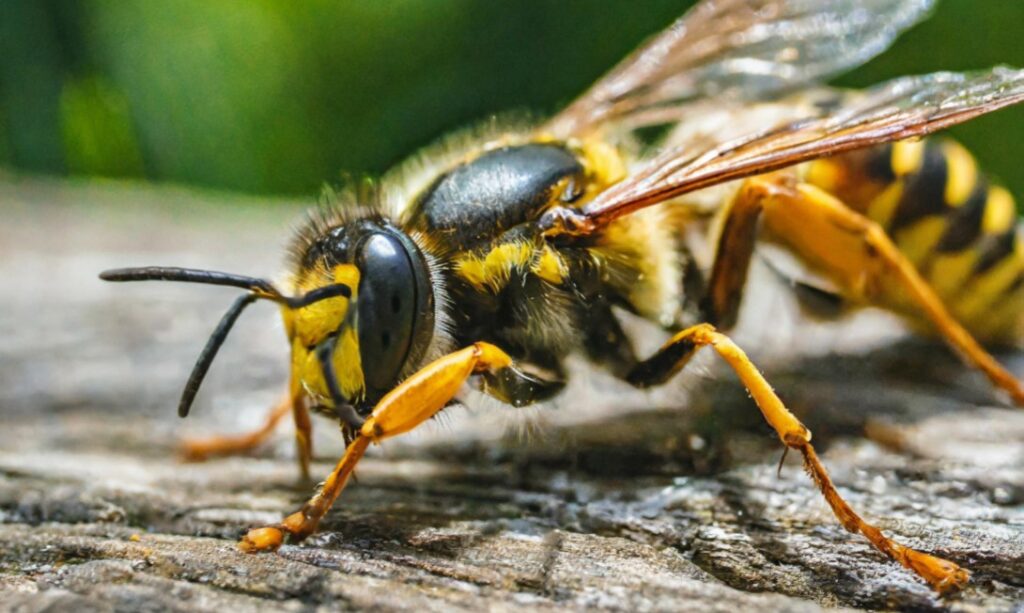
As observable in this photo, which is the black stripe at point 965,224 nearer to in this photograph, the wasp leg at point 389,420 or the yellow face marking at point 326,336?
the wasp leg at point 389,420

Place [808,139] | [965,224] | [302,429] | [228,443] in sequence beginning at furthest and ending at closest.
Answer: [965,224] → [228,443] → [302,429] → [808,139]

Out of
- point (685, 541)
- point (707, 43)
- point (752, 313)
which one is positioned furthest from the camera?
point (752, 313)

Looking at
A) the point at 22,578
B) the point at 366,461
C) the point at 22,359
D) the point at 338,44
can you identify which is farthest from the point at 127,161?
the point at 22,578

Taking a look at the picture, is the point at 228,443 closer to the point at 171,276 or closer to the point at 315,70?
the point at 171,276

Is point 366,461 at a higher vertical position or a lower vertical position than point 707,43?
lower

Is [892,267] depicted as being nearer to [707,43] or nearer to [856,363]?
[856,363]

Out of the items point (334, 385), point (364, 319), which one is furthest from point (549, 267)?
point (334, 385)

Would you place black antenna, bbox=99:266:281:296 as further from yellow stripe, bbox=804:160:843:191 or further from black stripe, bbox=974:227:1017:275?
black stripe, bbox=974:227:1017:275
